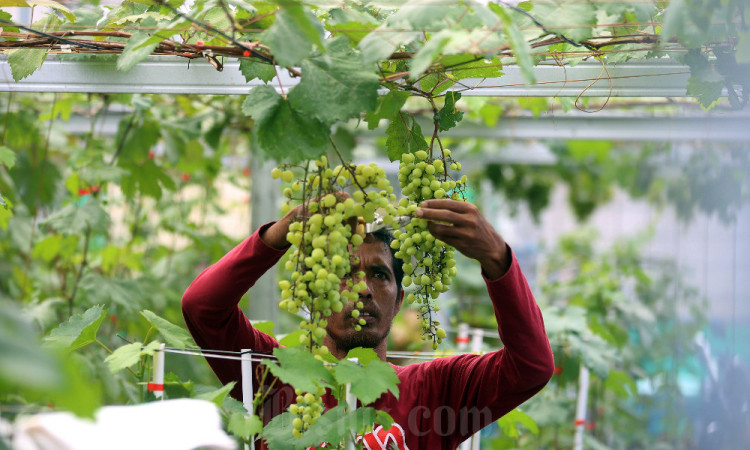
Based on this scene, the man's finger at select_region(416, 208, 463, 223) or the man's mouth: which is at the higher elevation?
the man's finger at select_region(416, 208, 463, 223)

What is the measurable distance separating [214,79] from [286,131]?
2.11ft

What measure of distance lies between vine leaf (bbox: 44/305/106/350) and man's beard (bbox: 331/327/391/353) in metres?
0.58

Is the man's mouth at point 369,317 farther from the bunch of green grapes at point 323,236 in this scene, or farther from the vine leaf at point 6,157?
the vine leaf at point 6,157

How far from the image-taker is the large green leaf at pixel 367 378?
50.2 inches

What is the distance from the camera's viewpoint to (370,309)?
1.83m

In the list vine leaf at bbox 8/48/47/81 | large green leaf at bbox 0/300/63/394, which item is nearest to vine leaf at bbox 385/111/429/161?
vine leaf at bbox 8/48/47/81

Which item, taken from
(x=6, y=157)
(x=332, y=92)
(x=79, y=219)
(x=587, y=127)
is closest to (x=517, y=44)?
(x=332, y=92)

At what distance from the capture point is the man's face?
1.82m

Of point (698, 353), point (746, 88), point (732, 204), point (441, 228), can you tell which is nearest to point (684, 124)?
point (732, 204)

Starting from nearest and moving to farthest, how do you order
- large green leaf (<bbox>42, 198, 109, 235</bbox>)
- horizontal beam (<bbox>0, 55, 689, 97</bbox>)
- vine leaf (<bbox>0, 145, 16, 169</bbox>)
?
horizontal beam (<bbox>0, 55, 689, 97</bbox>) < vine leaf (<bbox>0, 145, 16, 169</bbox>) < large green leaf (<bbox>42, 198, 109, 235</bbox>)

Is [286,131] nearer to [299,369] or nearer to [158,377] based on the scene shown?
[299,369]

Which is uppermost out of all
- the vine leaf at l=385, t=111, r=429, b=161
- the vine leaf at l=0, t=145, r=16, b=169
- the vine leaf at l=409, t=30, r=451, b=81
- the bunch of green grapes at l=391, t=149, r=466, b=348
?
the vine leaf at l=409, t=30, r=451, b=81

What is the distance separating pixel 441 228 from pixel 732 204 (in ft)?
11.1

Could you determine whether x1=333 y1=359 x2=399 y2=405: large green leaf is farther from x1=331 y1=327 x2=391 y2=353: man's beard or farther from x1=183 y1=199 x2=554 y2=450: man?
x1=331 y1=327 x2=391 y2=353: man's beard
